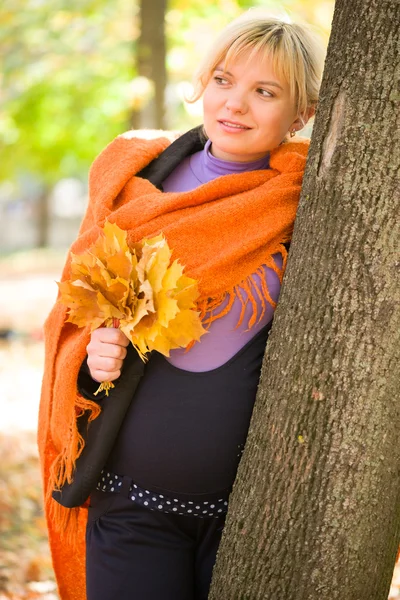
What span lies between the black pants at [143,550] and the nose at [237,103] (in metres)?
1.27

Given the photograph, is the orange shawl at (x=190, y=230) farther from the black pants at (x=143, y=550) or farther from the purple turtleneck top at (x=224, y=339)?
the black pants at (x=143, y=550)

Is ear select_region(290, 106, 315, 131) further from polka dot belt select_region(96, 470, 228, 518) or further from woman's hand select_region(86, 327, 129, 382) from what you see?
polka dot belt select_region(96, 470, 228, 518)

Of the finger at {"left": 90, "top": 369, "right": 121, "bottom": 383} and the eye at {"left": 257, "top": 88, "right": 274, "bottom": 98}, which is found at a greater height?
the eye at {"left": 257, "top": 88, "right": 274, "bottom": 98}

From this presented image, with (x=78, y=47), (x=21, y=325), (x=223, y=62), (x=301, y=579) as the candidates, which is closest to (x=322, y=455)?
(x=301, y=579)

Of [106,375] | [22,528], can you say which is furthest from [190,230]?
[22,528]

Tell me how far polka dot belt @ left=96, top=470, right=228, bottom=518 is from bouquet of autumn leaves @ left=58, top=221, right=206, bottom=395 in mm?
438

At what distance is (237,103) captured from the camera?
2314 mm

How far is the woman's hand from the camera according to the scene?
2193mm

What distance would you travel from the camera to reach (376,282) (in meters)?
1.95

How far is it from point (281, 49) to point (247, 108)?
214 millimetres

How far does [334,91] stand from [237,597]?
1.48 m

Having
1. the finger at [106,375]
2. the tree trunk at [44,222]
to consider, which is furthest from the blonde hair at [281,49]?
the tree trunk at [44,222]

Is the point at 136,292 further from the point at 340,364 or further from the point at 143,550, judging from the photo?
the point at 143,550

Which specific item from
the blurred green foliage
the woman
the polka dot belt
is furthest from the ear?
the blurred green foliage
